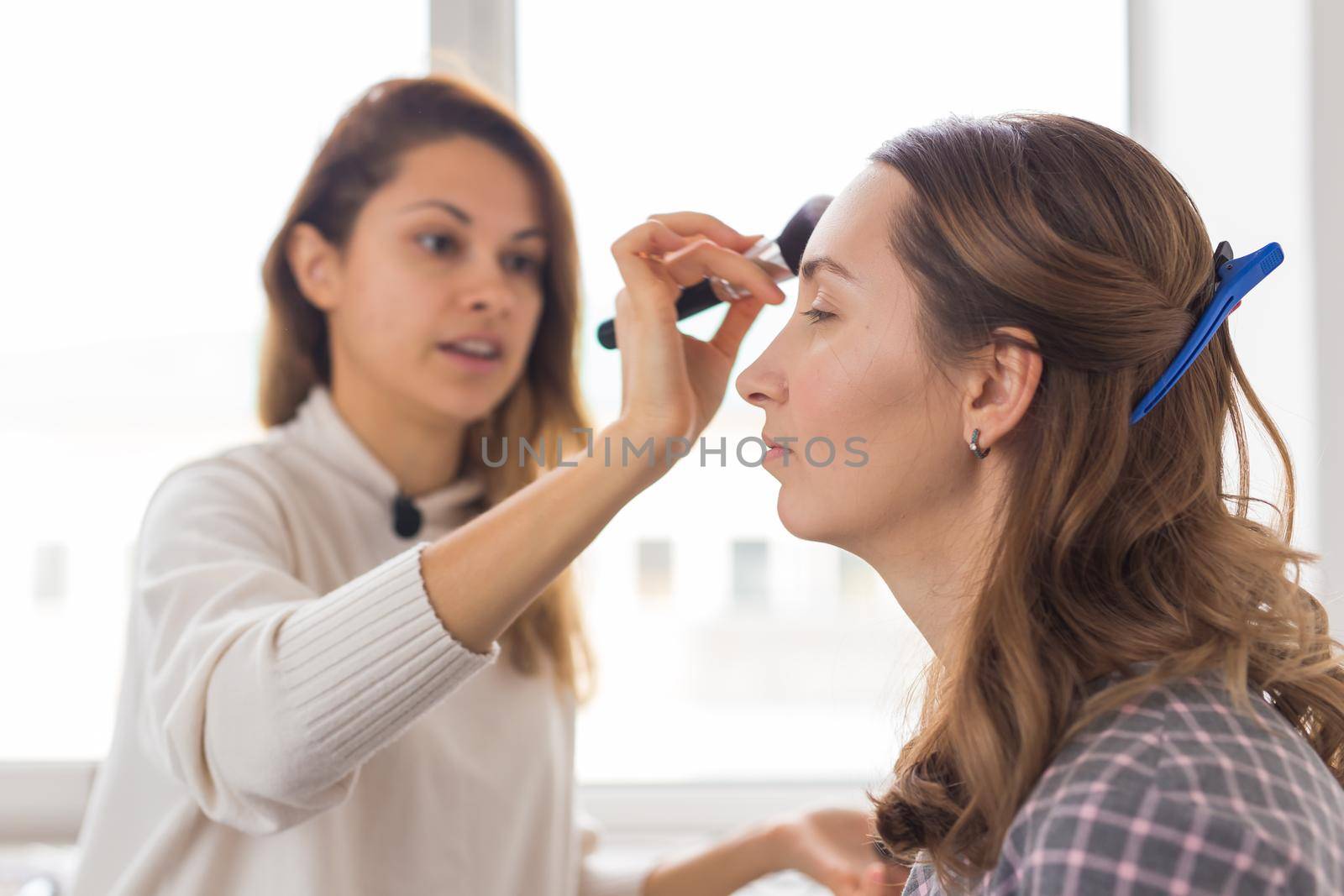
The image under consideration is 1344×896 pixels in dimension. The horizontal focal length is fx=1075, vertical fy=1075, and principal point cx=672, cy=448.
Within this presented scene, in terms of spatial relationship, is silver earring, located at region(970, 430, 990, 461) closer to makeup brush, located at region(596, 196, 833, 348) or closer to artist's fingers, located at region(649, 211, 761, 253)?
makeup brush, located at region(596, 196, 833, 348)

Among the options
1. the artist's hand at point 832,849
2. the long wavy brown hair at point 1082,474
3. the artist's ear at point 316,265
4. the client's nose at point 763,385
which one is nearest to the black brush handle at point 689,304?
the client's nose at point 763,385

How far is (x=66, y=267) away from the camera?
1605 millimetres

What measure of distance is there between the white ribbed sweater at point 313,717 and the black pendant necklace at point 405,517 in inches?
0.6

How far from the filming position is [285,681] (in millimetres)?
783

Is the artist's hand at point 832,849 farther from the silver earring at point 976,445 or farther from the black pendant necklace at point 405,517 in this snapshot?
the black pendant necklace at point 405,517

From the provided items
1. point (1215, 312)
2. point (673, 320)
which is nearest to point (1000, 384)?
point (1215, 312)

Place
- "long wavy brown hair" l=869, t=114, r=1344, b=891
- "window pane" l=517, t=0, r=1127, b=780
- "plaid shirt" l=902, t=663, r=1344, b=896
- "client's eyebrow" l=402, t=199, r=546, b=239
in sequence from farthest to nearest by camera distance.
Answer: "window pane" l=517, t=0, r=1127, b=780 → "client's eyebrow" l=402, t=199, r=546, b=239 → "long wavy brown hair" l=869, t=114, r=1344, b=891 → "plaid shirt" l=902, t=663, r=1344, b=896

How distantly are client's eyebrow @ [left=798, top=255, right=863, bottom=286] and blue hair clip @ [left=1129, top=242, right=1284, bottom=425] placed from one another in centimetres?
22

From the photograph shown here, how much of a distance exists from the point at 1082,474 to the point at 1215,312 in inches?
5.6

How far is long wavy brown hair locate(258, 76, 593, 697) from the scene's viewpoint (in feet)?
3.97

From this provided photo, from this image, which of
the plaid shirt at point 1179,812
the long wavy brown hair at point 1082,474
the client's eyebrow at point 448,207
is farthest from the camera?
the client's eyebrow at point 448,207

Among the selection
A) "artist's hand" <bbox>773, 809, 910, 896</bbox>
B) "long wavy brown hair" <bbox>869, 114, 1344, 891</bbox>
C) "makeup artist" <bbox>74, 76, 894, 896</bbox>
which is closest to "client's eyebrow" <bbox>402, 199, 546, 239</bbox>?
"makeup artist" <bbox>74, 76, 894, 896</bbox>

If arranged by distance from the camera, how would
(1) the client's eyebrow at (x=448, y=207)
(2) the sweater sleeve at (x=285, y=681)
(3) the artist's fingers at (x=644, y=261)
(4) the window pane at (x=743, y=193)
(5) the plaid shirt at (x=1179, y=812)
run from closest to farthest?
(5) the plaid shirt at (x=1179, y=812) → (2) the sweater sleeve at (x=285, y=681) → (3) the artist's fingers at (x=644, y=261) → (1) the client's eyebrow at (x=448, y=207) → (4) the window pane at (x=743, y=193)

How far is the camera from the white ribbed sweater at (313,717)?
2.59ft
